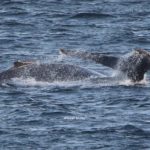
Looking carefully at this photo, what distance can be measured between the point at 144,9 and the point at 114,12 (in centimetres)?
139

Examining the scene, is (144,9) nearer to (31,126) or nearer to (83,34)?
(83,34)

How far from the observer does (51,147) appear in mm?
20219

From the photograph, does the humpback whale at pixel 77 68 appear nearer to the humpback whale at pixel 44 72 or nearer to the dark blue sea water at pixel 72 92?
the humpback whale at pixel 44 72

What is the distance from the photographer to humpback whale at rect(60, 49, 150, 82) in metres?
26.0

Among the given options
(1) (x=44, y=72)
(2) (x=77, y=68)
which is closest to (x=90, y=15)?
(2) (x=77, y=68)

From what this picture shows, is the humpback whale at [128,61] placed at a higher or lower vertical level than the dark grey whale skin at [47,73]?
higher

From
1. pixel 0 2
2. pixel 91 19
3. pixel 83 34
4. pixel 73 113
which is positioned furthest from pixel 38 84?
pixel 0 2

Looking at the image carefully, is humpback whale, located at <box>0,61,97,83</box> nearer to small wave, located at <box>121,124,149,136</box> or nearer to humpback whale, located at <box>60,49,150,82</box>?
humpback whale, located at <box>60,49,150,82</box>

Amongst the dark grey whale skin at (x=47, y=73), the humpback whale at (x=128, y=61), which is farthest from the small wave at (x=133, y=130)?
the dark grey whale skin at (x=47, y=73)

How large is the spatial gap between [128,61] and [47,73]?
213 cm

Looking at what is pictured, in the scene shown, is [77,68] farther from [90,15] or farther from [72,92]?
[90,15]

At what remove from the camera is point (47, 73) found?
87.8 ft

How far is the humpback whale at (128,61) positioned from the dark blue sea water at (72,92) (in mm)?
358

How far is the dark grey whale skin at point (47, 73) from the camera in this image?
26.6m
